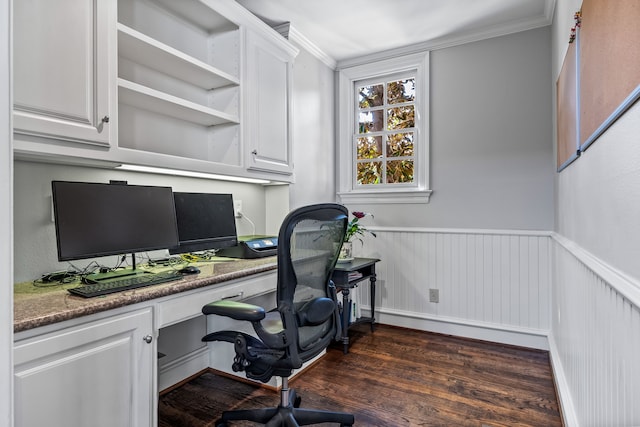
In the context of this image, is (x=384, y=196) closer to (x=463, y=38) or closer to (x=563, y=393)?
(x=463, y=38)

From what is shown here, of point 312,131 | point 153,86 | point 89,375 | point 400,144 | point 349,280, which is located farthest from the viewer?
point 400,144

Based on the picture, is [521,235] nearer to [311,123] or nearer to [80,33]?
[311,123]

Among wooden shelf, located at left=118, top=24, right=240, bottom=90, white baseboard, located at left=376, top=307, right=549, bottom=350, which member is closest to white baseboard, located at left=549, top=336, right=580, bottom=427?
white baseboard, located at left=376, top=307, right=549, bottom=350

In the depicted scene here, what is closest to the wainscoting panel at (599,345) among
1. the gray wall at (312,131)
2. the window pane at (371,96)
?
the gray wall at (312,131)

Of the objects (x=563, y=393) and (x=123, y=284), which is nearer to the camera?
(x=123, y=284)

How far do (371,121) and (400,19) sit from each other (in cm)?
99

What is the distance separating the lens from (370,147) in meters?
3.52

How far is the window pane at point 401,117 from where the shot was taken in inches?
130

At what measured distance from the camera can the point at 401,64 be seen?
325 centimetres

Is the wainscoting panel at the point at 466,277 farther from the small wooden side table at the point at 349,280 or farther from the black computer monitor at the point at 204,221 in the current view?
the black computer monitor at the point at 204,221

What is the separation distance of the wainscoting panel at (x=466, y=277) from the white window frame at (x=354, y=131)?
0.35m

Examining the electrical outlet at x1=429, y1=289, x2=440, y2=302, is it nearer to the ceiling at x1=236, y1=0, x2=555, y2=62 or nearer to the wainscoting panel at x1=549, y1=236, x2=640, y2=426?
the wainscoting panel at x1=549, y1=236, x2=640, y2=426

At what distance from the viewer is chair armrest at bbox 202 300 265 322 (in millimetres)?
1380

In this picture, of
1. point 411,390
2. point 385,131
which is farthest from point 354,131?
point 411,390
